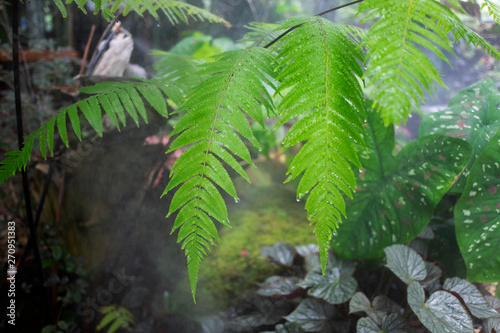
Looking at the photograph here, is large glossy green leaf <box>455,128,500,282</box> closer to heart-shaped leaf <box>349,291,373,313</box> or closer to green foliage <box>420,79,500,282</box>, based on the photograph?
green foliage <box>420,79,500,282</box>

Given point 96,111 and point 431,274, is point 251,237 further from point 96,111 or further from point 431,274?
point 96,111

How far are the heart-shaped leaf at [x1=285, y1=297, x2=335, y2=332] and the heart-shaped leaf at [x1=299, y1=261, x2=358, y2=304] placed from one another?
0.28ft

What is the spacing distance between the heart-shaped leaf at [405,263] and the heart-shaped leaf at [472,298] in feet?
0.33

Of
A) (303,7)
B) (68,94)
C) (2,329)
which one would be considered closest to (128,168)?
(68,94)

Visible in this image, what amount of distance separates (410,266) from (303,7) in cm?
192

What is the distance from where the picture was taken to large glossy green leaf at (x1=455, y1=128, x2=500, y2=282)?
102 cm

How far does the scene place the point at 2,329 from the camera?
1370mm

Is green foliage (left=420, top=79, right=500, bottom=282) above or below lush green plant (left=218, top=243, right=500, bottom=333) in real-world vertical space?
above

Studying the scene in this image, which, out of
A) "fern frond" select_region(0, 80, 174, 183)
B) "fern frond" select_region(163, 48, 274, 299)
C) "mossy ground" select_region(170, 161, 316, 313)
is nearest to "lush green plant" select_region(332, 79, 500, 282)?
"mossy ground" select_region(170, 161, 316, 313)

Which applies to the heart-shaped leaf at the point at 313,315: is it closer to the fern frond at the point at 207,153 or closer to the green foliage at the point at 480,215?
the green foliage at the point at 480,215

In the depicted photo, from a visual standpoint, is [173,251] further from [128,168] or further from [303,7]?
[303,7]

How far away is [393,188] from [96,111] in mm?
1124

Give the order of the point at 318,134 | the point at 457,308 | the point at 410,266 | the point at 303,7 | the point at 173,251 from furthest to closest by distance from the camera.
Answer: the point at 303,7 < the point at 173,251 < the point at 410,266 < the point at 457,308 < the point at 318,134

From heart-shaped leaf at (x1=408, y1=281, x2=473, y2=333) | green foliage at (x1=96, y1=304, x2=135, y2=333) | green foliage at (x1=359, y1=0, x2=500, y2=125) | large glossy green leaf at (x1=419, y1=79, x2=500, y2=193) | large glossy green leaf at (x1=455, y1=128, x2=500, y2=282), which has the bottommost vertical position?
green foliage at (x1=96, y1=304, x2=135, y2=333)
